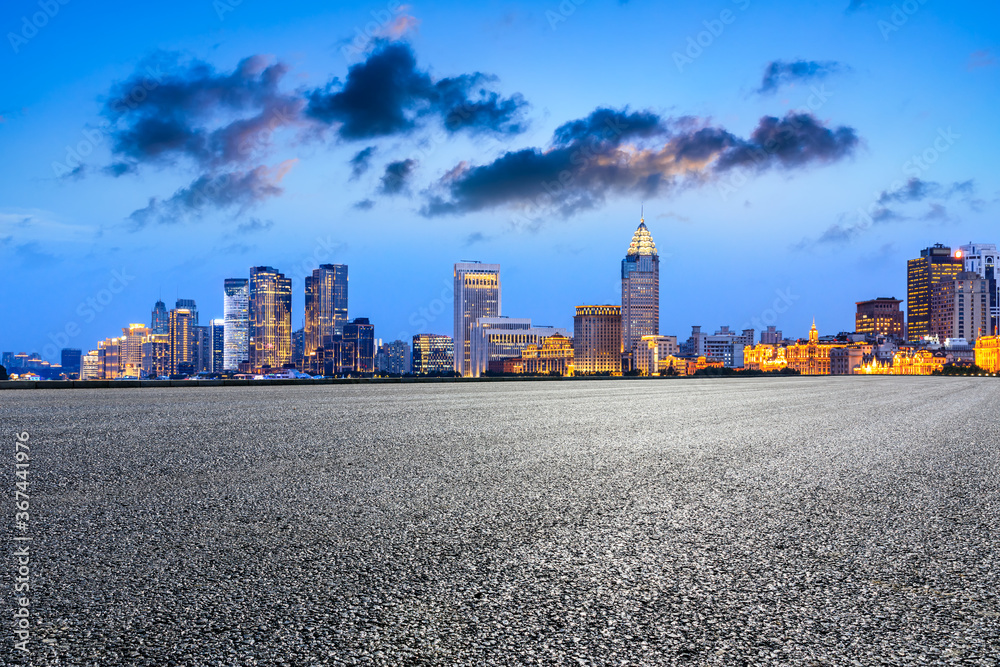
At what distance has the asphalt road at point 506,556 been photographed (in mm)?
3832

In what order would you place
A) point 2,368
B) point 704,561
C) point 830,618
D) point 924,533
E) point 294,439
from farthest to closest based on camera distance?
point 2,368
point 294,439
point 924,533
point 704,561
point 830,618

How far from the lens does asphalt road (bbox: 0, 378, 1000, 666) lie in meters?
3.83

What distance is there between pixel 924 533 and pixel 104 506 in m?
7.39

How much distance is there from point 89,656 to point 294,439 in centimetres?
1037

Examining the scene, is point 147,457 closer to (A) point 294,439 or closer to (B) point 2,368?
(A) point 294,439

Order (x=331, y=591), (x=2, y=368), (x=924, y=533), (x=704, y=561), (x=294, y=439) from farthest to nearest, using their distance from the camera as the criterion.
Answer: (x=2, y=368) → (x=294, y=439) → (x=924, y=533) → (x=704, y=561) → (x=331, y=591)

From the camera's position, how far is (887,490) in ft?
28.1

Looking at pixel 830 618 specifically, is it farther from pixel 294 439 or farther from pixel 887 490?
pixel 294 439

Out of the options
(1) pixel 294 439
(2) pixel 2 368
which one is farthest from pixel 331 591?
(2) pixel 2 368

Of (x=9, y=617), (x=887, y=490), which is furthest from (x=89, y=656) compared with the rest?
(x=887, y=490)

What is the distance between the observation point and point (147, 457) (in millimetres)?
11164

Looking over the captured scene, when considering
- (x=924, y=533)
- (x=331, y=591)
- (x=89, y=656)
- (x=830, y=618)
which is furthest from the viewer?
(x=924, y=533)

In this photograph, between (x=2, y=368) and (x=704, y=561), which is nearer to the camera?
(x=704, y=561)

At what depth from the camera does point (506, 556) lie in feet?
18.0
